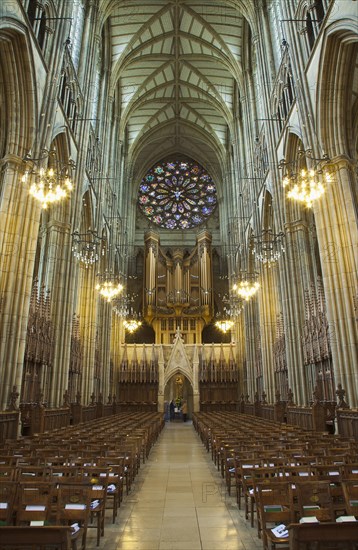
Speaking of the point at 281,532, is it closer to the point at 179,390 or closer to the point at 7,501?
the point at 7,501

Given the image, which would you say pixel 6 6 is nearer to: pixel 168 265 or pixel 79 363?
pixel 79 363

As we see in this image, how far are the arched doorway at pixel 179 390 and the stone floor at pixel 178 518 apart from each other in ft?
82.3

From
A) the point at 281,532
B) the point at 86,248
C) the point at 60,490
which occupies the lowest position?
the point at 281,532

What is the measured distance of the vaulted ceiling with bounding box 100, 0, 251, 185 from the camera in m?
30.3

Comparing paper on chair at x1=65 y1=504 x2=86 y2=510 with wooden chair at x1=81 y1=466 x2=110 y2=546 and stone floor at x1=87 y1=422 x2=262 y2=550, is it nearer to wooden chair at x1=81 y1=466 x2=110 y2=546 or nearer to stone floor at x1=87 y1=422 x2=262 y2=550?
wooden chair at x1=81 y1=466 x2=110 y2=546

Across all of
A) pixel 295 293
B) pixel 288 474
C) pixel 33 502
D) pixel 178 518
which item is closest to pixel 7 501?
pixel 33 502

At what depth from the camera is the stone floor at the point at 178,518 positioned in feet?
15.5

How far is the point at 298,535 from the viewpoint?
281cm

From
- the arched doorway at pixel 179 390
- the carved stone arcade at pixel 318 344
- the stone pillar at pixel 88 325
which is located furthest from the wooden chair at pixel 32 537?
the arched doorway at pixel 179 390

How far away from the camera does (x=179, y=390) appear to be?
35.2 metres

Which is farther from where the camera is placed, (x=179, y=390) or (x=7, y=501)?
(x=179, y=390)

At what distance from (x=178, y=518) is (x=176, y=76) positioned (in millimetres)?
36741

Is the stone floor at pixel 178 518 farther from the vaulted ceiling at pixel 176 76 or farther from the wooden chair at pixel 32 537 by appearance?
the vaulted ceiling at pixel 176 76

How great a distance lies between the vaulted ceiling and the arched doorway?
20479 mm
